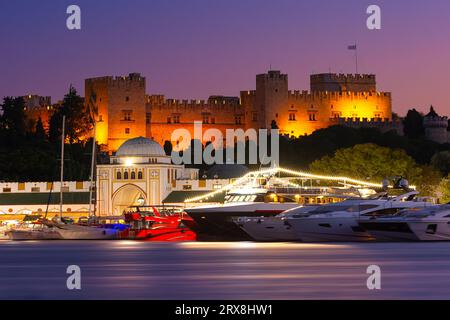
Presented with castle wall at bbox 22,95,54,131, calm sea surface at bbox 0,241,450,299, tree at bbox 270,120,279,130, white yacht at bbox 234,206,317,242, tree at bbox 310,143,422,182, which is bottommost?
calm sea surface at bbox 0,241,450,299

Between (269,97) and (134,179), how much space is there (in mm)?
51733

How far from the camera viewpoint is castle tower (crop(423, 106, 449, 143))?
16988 centimetres

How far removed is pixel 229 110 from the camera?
558ft

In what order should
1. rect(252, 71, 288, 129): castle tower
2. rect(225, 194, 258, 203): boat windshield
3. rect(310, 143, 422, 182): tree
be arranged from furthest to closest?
rect(252, 71, 288, 129): castle tower < rect(310, 143, 422, 182): tree < rect(225, 194, 258, 203): boat windshield

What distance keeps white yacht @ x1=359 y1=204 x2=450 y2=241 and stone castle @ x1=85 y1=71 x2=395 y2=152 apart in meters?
92.1

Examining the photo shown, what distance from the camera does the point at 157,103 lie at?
168 meters

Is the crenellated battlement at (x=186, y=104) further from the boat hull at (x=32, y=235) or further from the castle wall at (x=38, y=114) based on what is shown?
A: the boat hull at (x=32, y=235)

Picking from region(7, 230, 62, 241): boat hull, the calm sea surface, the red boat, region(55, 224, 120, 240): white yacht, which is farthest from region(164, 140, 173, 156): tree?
the calm sea surface

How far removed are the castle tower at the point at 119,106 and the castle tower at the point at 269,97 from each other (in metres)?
13.8

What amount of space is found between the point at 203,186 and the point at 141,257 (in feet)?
184

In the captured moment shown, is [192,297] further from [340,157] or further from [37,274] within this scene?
[340,157]

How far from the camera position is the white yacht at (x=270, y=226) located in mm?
73500

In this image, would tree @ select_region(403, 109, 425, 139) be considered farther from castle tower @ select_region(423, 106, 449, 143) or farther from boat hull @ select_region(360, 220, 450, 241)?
boat hull @ select_region(360, 220, 450, 241)
